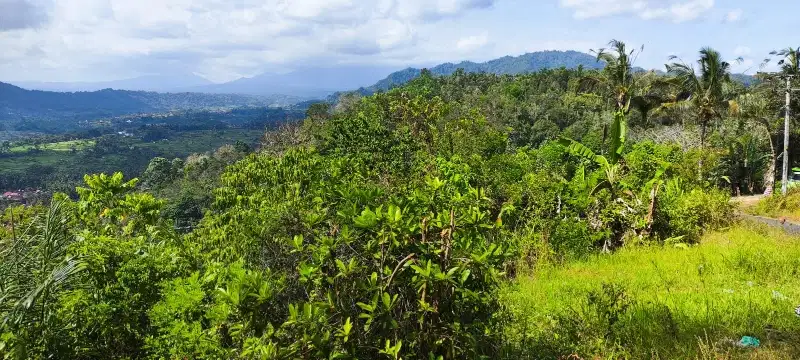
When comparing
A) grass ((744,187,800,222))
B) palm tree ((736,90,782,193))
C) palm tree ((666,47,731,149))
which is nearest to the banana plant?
grass ((744,187,800,222))

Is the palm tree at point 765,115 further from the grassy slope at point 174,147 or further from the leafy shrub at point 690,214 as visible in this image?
the grassy slope at point 174,147

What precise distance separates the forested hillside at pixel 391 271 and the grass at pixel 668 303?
0.09 feet

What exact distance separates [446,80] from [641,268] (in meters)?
62.9

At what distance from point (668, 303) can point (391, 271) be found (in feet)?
13.4

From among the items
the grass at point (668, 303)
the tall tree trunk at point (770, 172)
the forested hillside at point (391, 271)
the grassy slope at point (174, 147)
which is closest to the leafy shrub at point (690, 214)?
the forested hillside at point (391, 271)

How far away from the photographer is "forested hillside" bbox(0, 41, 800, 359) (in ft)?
8.32

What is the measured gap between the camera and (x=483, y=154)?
15.4 m

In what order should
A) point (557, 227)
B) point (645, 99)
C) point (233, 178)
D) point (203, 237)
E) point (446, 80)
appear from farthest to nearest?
1. point (446, 80)
2. point (645, 99)
3. point (557, 227)
4. point (233, 178)
5. point (203, 237)

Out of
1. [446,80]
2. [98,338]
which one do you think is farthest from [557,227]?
[446,80]

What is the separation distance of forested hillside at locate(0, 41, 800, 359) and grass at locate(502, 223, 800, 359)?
0.09ft

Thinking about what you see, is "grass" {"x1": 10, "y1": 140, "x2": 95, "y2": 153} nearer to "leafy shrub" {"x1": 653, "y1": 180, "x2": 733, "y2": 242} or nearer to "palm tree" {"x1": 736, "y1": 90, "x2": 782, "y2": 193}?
"palm tree" {"x1": 736, "y1": 90, "x2": 782, "y2": 193}

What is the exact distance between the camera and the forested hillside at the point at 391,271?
99.9 inches

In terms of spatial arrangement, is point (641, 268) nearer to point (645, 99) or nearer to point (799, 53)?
point (799, 53)

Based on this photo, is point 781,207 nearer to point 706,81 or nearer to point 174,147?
point 706,81
